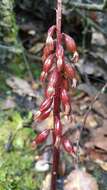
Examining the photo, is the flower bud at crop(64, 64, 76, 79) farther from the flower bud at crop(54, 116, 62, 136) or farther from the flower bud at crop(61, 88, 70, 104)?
the flower bud at crop(54, 116, 62, 136)

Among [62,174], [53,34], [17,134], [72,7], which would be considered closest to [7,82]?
[17,134]

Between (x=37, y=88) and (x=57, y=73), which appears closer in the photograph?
(x=57, y=73)

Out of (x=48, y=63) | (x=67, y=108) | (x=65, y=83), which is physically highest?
(x=48, y=63)

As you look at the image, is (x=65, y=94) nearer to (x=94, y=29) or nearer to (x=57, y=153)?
(x=57, y=153)

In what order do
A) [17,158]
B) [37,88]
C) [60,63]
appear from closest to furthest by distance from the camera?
1. [60,63]
2. [17,158]
3. [37,88]

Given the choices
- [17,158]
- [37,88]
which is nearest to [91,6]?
[37,88]

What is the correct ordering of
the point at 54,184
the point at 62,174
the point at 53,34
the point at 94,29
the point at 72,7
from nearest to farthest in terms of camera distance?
the point at 53,34 → the point at 54,184 → the point at 62,174 → the point at 72,7 → the point at 94,29

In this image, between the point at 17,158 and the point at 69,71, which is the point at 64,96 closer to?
the point at 69,71

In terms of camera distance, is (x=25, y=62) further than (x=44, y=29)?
No

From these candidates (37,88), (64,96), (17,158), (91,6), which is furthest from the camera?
(37,88)
